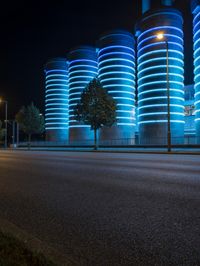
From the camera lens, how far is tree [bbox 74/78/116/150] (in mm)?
38125

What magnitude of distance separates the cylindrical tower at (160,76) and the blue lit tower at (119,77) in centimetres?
1142

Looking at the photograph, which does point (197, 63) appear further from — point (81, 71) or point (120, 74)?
point (81, 71)

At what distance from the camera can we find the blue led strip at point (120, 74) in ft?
300

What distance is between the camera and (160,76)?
7619 centimetres

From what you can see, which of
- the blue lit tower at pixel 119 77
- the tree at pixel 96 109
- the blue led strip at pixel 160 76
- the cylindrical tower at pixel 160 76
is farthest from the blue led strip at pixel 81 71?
the tree at pixel 96 109

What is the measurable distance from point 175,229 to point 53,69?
120213mm

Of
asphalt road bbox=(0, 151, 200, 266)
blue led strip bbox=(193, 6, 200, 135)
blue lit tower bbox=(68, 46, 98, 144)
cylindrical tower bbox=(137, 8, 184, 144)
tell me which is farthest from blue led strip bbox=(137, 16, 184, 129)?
asphalt road bbox=(0, 151, 200, 266)

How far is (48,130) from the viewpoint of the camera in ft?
393

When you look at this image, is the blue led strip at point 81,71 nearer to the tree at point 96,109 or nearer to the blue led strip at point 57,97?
the blue led strip at point 57,97

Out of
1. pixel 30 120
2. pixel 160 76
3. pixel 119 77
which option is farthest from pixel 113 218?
pixel 119 77

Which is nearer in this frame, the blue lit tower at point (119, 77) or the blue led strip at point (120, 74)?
the blue lit tower at point (119, 77)

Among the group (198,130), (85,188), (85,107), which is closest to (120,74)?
(198,130)

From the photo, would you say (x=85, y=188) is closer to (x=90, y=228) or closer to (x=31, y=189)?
(x=31, y=189)

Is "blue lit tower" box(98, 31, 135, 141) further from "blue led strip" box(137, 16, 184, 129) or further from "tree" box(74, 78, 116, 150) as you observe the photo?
"tree" box(74, 78, 116, 150)
